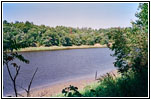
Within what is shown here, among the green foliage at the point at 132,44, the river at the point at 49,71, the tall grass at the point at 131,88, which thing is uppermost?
the green foliage at the point at 132,44

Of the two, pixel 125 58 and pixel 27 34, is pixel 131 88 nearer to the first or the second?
pixel 125 58

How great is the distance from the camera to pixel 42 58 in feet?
43.3

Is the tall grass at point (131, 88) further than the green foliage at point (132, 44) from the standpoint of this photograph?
No

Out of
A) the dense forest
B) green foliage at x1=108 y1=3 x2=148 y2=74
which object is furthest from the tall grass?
the dense forest

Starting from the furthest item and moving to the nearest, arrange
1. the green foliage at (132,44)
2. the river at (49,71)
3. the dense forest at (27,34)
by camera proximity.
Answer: the river at (49,71), the green foliage at (132,44), the dense forest at (27,34)

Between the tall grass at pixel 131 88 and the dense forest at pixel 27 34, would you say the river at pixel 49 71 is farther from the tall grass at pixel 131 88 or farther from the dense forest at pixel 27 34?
the tall grass at pixel 131 88

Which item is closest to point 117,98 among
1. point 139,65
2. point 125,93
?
point 125,93

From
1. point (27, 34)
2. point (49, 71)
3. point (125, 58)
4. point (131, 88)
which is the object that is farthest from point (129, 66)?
point (49, 71)

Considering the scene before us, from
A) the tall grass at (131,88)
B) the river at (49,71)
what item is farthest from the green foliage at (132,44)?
the river at (49,71)

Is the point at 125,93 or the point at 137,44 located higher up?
the point at 137,44

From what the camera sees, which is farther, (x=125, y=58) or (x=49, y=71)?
(x=49, y=71)

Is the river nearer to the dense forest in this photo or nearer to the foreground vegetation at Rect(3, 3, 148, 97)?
the dense forest

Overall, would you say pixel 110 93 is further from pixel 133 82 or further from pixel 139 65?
pixel 139 65

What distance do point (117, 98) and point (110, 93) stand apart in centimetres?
25
